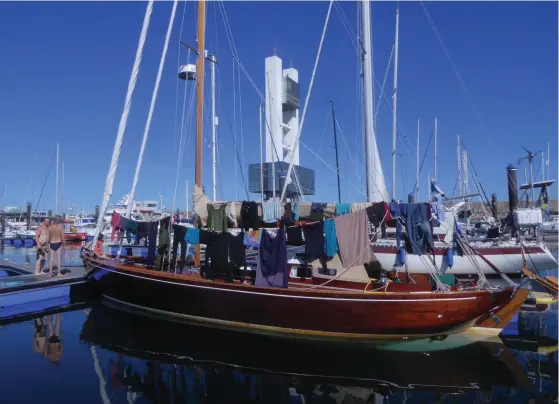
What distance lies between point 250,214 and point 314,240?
6.94 feet

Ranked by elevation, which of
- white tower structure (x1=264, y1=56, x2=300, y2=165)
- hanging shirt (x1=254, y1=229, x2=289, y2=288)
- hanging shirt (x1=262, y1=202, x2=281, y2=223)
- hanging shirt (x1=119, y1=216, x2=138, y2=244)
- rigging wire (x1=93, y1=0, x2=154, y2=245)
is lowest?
hanging shirt (x1=254, y1=229, x2=289, y2=288)

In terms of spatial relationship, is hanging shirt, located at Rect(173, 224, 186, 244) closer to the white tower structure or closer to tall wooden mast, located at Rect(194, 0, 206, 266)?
tall wooden mast, located at Rect(194, 0, 206, 266)

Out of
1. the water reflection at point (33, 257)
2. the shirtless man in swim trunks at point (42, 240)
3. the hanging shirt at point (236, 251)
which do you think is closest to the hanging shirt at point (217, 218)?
the hanging shirt at point (236, 251)

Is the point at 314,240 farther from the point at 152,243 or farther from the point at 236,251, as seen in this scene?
the point at 152,243

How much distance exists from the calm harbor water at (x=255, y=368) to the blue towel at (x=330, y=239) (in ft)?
8.55

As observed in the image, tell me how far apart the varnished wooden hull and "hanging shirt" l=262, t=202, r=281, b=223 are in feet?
6.88

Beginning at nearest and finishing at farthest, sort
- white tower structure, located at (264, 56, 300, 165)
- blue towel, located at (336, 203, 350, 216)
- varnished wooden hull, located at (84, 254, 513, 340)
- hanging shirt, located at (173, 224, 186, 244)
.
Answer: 1. varnished wooden hull, located at (84, 254, 513, 340)
2. blue towel, located at (336, 203, 350, 216)
3. hanging shirt, located at (173, 224, 186, 244)
4. white tower structure, located at (264, 56, 300, 165)

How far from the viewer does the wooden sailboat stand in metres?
10.1

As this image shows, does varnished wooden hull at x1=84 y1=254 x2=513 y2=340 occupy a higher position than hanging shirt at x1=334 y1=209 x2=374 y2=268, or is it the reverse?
hanging shirt at x1=334 y1=209 x2=374 y2=268

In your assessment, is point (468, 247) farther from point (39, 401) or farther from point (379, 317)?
point (39, 401)

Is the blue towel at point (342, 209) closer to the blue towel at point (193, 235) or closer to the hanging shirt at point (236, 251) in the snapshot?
the hanging shirt at point (236, 251)

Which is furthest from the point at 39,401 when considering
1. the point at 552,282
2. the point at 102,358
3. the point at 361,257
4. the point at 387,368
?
the point at 552,282

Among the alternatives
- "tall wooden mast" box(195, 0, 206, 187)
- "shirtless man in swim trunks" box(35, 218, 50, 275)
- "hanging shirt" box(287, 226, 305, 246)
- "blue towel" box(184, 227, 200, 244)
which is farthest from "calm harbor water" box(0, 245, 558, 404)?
"tall wooden mast" box(195, 0, 206, 187)

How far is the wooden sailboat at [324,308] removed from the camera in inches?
397
